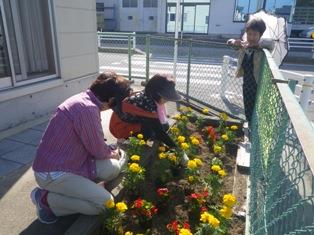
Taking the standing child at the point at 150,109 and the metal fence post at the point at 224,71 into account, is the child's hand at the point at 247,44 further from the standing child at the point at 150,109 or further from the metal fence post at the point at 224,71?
the metal fence post at the point at 224,71

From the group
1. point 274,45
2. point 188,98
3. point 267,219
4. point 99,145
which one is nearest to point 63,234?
point 99,145

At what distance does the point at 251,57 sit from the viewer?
13.4 feet

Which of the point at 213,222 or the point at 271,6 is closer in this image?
the point at 213,222

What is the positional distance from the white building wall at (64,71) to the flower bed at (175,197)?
208cm

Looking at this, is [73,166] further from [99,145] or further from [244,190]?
[244,190]

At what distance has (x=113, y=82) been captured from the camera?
246cm

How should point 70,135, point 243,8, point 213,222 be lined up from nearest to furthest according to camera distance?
point 213,222 < point 70,135 < point 243,8

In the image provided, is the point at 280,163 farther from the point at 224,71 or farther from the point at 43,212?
the point at 224,71

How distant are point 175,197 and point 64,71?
3.25 metres

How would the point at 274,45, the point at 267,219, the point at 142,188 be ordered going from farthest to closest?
the point at 274,45 < the point at 142,188 < the point at 267,219

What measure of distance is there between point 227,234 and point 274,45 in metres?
2.61

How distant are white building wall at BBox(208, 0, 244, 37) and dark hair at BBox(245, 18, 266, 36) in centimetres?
1934

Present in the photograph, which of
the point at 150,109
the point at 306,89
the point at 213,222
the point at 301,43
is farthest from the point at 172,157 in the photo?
the point at 301,43

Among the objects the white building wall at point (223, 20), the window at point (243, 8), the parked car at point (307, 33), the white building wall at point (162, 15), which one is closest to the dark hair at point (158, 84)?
the parked car at point (307, 33)
